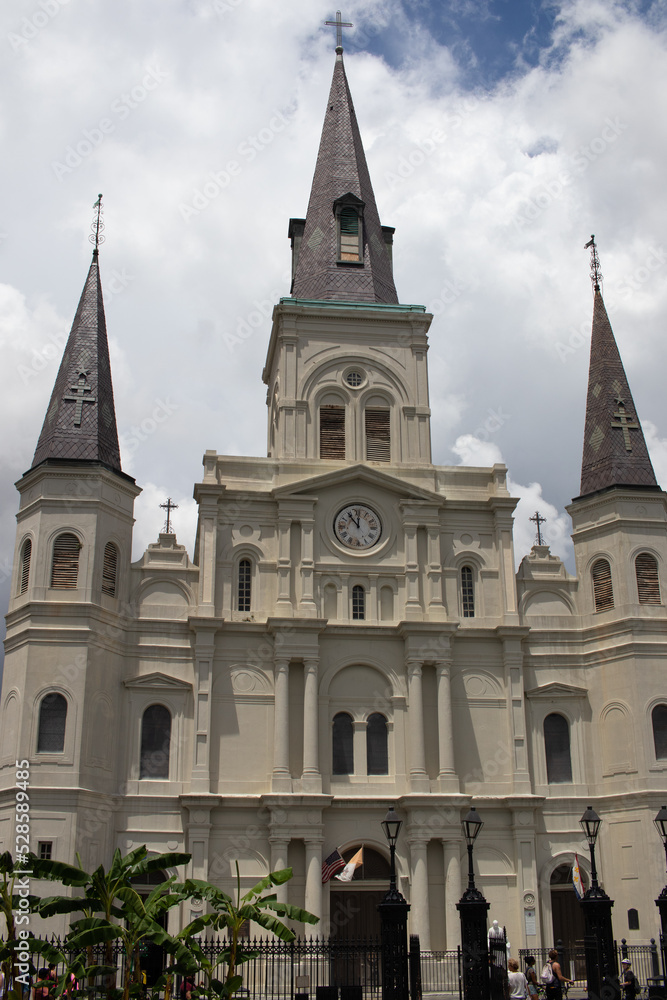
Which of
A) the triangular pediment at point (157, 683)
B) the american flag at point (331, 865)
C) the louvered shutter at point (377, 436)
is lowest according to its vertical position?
the american flag at point (331, 865)

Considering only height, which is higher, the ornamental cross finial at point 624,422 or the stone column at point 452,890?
the ornamental cross finial at point 624,422

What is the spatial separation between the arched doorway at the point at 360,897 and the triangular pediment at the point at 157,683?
7451 mm

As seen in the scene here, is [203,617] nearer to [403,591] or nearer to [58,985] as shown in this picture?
[403,591]

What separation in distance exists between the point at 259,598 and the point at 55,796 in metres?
9.26

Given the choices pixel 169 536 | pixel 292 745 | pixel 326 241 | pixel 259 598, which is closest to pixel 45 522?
pixel 169 536

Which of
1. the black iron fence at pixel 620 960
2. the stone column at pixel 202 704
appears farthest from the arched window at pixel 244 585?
the black iron fence at pixel 620 960

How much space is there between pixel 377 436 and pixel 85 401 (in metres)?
10.5

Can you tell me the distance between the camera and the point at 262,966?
108ft

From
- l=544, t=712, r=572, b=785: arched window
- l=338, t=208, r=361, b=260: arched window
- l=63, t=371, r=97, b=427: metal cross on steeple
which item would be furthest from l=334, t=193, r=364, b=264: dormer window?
l=544, t=712, r=572, b=785: arched window

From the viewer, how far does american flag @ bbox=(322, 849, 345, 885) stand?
33.5m

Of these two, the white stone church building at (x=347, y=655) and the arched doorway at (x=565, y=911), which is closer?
the white stone church building at (x=347, y=655)

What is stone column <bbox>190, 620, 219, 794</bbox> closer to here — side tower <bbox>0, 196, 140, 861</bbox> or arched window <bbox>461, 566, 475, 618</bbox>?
side tower <bbox>0, 196, 140, 861</bbox>

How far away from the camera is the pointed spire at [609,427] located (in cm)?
3969

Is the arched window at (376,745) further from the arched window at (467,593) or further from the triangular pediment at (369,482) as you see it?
the triangular pediment at (369,482)
